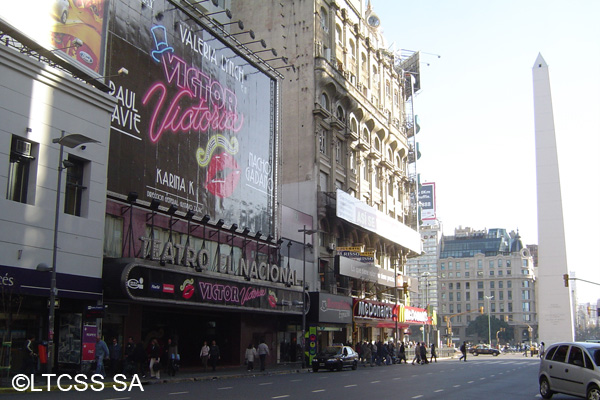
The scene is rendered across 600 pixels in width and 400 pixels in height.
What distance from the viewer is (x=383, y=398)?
A: 19812 mm

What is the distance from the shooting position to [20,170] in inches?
961

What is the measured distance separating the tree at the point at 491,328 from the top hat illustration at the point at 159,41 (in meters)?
139

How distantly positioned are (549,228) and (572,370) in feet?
148

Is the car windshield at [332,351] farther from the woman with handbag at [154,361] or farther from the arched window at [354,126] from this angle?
the arched window at [354,126]

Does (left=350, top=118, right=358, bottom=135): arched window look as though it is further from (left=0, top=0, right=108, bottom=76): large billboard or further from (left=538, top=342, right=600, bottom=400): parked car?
(left=538, top=342, right=600, bottom=400): parked car

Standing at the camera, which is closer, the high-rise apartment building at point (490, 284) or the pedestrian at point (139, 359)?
the pedestrian at point (139, 359)

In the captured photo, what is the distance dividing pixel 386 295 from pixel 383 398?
154 feet

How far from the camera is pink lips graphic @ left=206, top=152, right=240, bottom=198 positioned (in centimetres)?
3694

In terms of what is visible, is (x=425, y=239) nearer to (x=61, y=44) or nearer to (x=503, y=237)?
(x=503, y=237)

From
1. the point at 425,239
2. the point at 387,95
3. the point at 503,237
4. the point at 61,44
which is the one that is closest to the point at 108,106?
the point at 61,44

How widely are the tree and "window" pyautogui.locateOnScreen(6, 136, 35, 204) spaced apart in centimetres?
14711

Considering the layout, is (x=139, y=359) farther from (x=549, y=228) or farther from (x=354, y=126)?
(x=549, y=228)

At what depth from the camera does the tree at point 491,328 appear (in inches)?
6230

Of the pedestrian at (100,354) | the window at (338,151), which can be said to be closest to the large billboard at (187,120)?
the pedestrian at (100,354)
